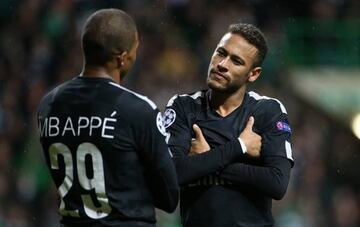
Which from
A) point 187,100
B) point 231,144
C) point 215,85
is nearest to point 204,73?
point 187,100

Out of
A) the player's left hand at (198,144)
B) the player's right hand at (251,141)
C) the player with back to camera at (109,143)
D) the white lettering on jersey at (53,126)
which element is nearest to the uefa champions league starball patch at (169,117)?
the player's left hand at (198,144)

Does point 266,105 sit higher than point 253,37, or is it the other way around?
point 253,37

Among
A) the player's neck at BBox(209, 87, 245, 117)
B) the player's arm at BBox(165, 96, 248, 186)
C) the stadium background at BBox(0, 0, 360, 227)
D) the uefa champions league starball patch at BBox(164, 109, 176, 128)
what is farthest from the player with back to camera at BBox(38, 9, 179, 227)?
the stadium background at BBox(0, 0, 360, 227)

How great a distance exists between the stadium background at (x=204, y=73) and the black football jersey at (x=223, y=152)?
15.7ft

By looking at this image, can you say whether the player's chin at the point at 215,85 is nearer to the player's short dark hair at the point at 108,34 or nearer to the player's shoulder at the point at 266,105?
the player's shoulder at the point at 266,105

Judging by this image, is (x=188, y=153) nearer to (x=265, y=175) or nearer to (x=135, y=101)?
(x=265, y=175)

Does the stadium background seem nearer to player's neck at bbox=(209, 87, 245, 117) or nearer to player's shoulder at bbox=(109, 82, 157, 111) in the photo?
player's neck at bbox=(209, 87, 245, 117)

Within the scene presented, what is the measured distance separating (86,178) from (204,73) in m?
6.67

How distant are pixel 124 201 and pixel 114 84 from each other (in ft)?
1.45

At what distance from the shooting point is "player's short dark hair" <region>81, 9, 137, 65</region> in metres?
3.76

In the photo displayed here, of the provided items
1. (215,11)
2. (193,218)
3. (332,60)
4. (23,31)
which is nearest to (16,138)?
(23,31)

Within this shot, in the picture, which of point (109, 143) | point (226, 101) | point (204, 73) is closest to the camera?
point (109, 143)

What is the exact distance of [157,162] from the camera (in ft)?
12.3

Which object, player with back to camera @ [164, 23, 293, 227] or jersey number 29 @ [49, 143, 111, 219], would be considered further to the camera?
player with back to camera @ [164, 23, 293, 227]
